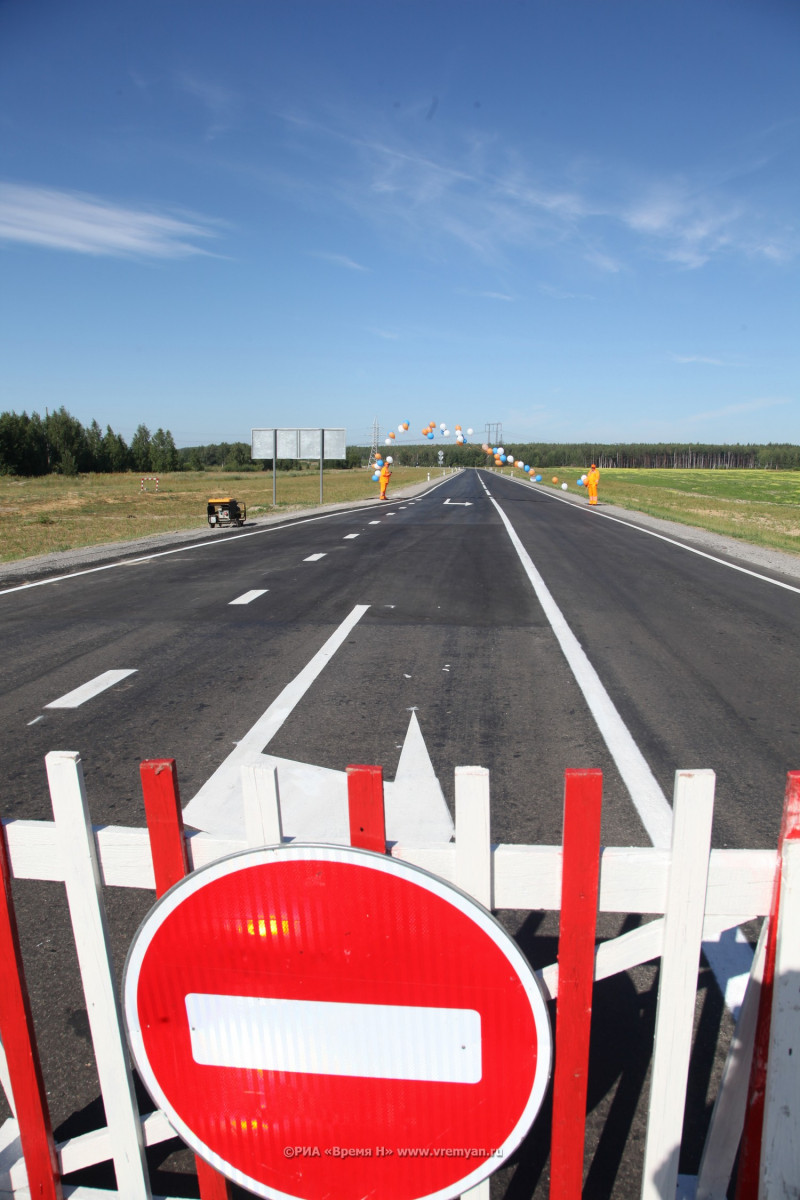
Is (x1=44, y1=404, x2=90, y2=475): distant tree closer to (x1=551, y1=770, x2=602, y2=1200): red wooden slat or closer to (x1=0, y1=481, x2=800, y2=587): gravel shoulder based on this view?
(x1=0, y1=481, x2=800, y2=587): gravel shoulder

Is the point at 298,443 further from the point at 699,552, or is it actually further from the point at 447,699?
the point at 447,699

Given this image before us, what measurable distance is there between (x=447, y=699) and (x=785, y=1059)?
444cm

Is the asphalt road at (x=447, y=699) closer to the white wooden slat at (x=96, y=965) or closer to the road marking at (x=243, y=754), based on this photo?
the road marking at (x=243, y=754)

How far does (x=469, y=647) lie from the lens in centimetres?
785

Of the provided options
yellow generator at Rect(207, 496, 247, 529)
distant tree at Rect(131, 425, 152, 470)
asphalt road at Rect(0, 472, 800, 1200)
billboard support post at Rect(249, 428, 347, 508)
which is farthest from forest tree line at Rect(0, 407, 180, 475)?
asphalt road at Rect(0, 472, 800, 1200)

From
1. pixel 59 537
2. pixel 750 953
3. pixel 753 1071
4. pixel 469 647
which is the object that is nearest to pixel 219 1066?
pixel 753 1071

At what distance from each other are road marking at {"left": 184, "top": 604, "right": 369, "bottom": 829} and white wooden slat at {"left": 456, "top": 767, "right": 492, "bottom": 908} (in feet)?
4.02

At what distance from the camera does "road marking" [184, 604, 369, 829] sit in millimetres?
4035

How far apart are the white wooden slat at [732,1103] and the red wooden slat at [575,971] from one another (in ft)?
1.07

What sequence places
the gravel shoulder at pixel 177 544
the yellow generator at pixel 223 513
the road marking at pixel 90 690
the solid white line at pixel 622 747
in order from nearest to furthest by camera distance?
the solid white line at pixel 622 747
the road marking at pixel 90 690
the gravel shoulder at pixel 177 544
the yellow generator at pixel 223 513

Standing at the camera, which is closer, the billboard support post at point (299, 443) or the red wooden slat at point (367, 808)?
the red wooden slat at point (367, 808)

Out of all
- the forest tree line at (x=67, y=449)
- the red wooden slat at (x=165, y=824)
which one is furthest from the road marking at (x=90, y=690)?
the forest tree line at (x=67, y=449)

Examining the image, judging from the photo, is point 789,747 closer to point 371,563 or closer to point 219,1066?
point 219,1066

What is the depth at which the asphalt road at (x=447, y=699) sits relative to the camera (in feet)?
8.78
